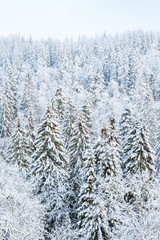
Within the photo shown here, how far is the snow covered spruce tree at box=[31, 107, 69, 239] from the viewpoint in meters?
19.6

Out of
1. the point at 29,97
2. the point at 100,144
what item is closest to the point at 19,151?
the point at 100,144

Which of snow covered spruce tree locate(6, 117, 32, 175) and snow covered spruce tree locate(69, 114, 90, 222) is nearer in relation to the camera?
snow covered spruce tree locate(69, 114, 90, 222)

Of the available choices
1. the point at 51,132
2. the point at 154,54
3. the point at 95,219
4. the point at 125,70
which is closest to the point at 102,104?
the point at 125,70

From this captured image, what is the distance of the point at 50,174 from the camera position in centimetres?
2028

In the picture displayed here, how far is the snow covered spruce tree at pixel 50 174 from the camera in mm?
19625

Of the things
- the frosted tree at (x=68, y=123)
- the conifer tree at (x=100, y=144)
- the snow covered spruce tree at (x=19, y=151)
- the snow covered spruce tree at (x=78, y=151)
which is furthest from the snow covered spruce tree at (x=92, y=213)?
the frosted tree at (x=68, y=123)

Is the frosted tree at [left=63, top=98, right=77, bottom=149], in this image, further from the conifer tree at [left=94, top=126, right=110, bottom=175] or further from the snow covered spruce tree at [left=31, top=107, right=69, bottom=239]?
the conifer tree at [left=94, top=126, right=110, bottom=175]

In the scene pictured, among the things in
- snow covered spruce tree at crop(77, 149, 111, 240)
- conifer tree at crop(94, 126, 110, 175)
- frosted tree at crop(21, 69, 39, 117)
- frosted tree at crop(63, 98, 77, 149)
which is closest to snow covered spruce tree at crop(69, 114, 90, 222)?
conifer tree at crop(94, 126, 110, 175)

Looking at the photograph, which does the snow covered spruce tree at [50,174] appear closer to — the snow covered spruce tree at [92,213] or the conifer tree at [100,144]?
the conifer tree at [100,144]

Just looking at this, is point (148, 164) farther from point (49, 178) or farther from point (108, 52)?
point (108, 52)

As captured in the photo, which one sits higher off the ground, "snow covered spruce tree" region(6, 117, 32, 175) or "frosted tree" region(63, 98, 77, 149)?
"frosted tree" region(63, 98, 77, 149)

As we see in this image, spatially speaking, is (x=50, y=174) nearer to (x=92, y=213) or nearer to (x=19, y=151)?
(x=92, y=213)

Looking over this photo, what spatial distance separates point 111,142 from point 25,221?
9756 mm

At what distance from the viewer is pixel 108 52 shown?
101m
